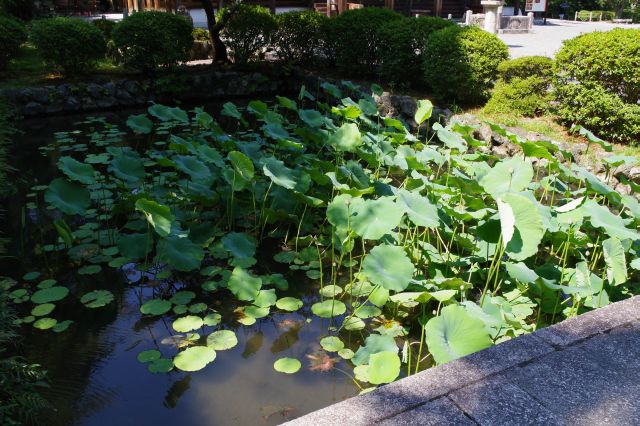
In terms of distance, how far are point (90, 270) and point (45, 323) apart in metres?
0.59

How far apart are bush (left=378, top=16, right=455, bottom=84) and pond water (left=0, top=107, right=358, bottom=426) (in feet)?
18.2

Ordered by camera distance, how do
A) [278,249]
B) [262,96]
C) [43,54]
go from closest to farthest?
[278,249] → [43,54] → [262,96]

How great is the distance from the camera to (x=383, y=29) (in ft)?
28.4

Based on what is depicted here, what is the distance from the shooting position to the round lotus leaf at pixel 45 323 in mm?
2969

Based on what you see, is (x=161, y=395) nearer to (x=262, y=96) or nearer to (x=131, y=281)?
(x=131, y=281)

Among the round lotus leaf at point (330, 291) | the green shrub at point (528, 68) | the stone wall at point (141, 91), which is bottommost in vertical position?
the round lotus leaf at point (330, 291)

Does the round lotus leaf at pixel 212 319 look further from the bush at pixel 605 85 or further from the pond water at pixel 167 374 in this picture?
the bush at pixel 605 85

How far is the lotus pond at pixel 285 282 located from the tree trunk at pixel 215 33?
21.7ft

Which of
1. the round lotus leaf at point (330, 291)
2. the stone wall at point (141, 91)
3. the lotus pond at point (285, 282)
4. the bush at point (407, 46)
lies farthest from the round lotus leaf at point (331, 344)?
the stone wall at point (141, 91)

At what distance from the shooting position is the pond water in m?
2.43

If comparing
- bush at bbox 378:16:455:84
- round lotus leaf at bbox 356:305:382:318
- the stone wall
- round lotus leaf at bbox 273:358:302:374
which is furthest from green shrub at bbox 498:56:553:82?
round lotus leaf at bbox 273:358:302:374

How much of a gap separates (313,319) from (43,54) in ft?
25.4

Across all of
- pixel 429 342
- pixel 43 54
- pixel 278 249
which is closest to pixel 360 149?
pixel 278 249

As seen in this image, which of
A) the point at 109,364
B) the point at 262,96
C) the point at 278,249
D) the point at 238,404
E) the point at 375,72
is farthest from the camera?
the point at 262,96
